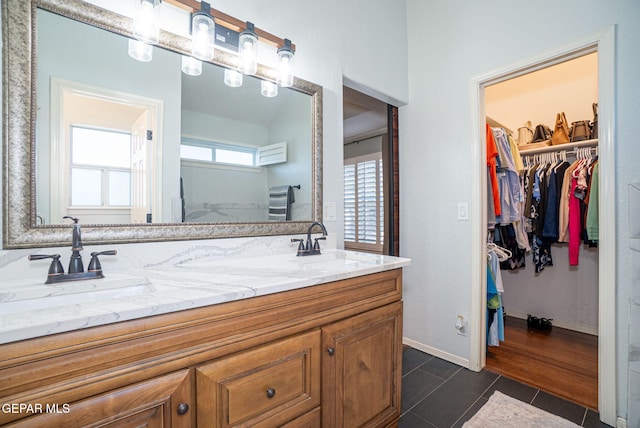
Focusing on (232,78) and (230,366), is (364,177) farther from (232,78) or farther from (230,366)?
(230,366)

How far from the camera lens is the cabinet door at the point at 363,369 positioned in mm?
1125

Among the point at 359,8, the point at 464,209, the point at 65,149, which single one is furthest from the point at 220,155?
the point at 464,209

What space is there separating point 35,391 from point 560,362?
298cm

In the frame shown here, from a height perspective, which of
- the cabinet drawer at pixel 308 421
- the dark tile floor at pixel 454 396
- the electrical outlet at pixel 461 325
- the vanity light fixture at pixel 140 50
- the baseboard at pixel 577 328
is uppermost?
the vanity light fixture at pixel 140 50

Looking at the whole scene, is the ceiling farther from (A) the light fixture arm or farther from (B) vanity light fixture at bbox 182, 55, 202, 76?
(B) vanity light fixture at bbox 182, 55, 202, 76

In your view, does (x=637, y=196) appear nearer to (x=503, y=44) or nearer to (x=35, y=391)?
(x=503, y=44)

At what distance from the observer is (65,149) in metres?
1.10

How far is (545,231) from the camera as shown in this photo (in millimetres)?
2701

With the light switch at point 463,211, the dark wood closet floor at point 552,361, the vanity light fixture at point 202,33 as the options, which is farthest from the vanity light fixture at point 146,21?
the dark wood closet floor at point 552,361

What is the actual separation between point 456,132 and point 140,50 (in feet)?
6.70

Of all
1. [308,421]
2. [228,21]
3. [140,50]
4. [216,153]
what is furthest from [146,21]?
[308,421]

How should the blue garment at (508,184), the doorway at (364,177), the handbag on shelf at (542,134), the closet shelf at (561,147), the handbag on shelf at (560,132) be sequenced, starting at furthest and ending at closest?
the doorway at (364,177), the handbag on shelf at (542,134), the handbag on shelf at (560,132), the closet shelf at (561,147), the blue garment at (508,184)

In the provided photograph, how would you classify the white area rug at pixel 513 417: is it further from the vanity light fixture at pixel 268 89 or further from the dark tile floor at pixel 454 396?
the vanity light fixture at pixel 268 89

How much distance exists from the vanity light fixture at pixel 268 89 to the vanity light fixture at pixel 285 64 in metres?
0.04
